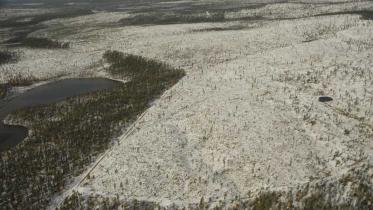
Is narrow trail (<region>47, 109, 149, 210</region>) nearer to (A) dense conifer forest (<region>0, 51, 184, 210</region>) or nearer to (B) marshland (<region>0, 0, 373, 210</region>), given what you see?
(B) marshland (<region>0, 0, 373, 210</region>)

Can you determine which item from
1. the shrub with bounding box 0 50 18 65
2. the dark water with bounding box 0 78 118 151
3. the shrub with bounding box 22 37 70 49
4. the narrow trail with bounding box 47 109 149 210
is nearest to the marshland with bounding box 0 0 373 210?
the narrow trail with bounding box 47 109 149 210

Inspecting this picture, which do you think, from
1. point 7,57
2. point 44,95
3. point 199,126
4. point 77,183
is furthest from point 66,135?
point 7,57

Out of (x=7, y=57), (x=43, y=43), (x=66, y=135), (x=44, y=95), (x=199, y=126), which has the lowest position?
(x=66, y=135)

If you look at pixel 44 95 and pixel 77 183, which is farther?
pixel 44 95

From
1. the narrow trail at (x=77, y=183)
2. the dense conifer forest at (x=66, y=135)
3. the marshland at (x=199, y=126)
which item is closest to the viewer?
the marshland at (x=199, y=126)

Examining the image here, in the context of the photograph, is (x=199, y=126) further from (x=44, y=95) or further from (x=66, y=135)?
(x=44, y=95)

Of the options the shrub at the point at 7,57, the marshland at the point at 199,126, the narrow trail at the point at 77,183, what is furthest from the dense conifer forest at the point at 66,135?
the shrub at the point at 7,57

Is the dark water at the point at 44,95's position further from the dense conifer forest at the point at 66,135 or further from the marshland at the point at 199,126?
the dense conifer forest at the point at 66,135
